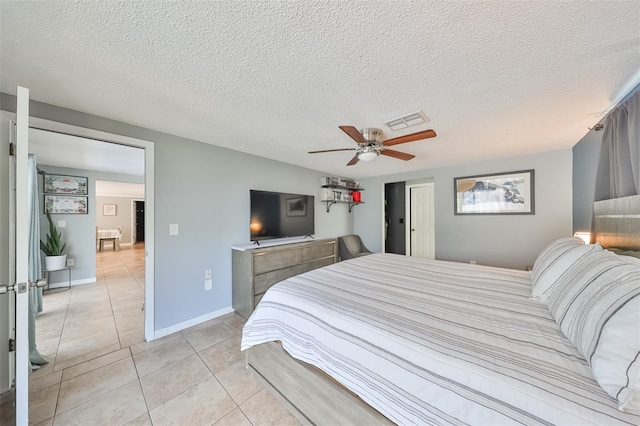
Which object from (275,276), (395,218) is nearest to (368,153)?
(275,276)

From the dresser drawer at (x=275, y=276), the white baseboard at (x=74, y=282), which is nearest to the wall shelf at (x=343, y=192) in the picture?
the dresser drawer at (x=275, y=276)

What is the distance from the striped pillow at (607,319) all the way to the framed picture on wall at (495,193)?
2532 millimetres

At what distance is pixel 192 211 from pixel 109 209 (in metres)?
7.36

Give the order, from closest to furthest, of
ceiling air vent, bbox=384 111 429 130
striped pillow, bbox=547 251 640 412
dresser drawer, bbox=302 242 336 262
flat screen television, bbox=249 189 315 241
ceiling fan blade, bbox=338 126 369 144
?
striped pillow, bbox=547 251 640 412, ceiling fan blade, bbox=338 126 369 144, ceiling air vent, bbox=384 111 429 130, flat screen television, bbox=249 189 315 241, dresser drawer, bbox=302 242 336 262

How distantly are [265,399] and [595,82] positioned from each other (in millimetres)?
3099

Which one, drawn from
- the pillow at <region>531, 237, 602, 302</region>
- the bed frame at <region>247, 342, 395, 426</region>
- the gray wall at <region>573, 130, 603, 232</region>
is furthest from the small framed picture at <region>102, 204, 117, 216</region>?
the gray wall at <region>573, 130, 603, 232</region>

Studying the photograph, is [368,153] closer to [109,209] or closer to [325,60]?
[325,60]

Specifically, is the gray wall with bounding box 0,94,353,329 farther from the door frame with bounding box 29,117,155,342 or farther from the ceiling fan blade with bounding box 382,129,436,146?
the ceiling fan blade with bounding box 382,129,436,146

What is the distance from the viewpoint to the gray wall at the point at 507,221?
3023 millimetres

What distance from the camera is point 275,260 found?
9.89ft

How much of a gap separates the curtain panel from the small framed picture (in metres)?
11.0

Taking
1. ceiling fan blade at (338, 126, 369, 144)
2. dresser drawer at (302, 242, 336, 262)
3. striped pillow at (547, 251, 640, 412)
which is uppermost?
ceiling fan blade at (338, 126, 369, 144)

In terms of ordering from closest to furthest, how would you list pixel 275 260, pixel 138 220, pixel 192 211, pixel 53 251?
1. pixel 192 211
2. pixel 275 260
3. pixel 53 251
4. pixel 138 220

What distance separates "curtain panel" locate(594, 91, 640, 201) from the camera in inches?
58.1
